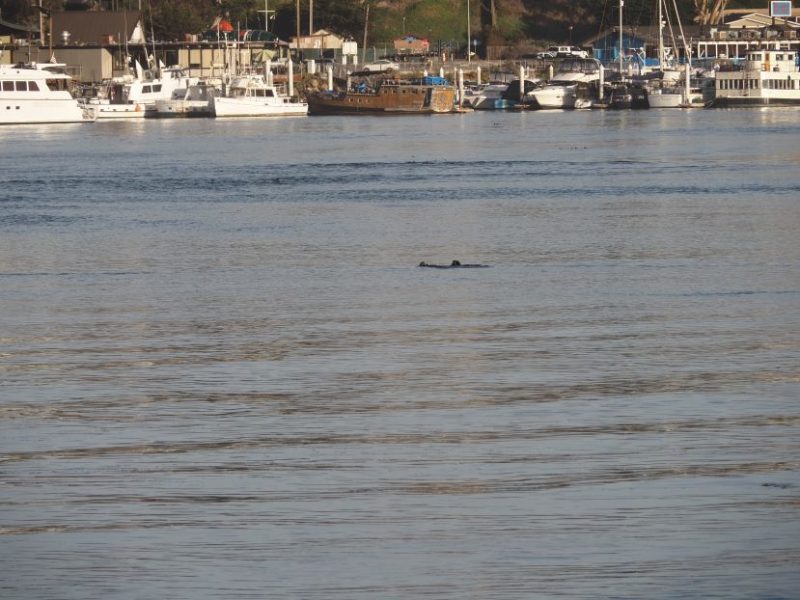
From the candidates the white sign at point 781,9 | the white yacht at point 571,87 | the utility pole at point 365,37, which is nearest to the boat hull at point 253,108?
the white yacht at point 571,87

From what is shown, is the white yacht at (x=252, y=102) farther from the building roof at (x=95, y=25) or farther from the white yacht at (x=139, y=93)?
the building roof at (x=95, y=25)

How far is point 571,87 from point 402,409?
373ft

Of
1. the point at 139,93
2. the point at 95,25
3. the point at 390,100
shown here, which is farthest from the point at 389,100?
the point at 95,25

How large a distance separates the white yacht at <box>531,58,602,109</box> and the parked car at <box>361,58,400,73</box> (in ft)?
39.5

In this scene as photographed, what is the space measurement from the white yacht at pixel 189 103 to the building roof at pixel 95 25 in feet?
23.4

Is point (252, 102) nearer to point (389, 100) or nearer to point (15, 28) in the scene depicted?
point (389, 100)

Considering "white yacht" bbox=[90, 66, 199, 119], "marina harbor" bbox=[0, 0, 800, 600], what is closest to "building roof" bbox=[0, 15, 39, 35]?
"white yacht" bbox=[90, 66, 199, 119]

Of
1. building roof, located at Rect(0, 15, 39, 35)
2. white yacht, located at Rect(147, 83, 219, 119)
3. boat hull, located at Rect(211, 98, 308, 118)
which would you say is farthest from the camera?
building roof, located at Rect(0, 15, 39, 35)

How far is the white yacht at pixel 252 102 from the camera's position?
368ft

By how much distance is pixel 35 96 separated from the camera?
100125mm

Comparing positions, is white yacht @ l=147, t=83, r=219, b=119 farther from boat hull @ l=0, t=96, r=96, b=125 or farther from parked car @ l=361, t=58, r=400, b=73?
parked car @ l=361, t=58, r=400, b=73

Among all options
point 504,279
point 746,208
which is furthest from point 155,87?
point 504,279

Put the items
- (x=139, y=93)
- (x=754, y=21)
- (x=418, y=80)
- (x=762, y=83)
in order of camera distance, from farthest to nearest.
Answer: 1. (x=754, y=21)
2. (x=418, y=80)
3. (x=762, y=83)
4. (x=139, y=93)

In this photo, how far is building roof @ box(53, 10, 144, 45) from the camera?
119 meters
